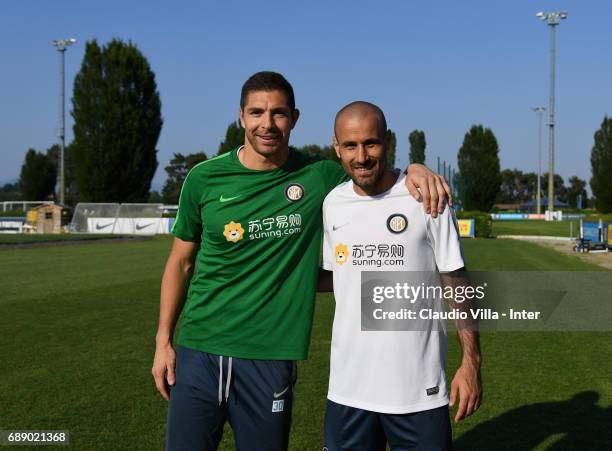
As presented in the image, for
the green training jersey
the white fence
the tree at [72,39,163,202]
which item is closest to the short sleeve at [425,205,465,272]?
the green training jersey

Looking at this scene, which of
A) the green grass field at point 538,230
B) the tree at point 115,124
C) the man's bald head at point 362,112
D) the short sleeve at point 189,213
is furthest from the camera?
the tree at point 115,124

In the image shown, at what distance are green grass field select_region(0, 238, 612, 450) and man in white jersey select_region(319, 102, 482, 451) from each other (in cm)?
262

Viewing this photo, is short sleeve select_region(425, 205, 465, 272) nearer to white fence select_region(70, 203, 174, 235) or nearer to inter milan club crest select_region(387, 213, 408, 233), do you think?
inter milan club crest select_region(387, 213, 408, 233)

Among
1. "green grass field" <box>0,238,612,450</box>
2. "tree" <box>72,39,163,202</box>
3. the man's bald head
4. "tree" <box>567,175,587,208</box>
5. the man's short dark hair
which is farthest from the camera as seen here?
"tree" <box>567,175,587,208</box>

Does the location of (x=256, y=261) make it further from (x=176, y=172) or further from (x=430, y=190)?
(x=176, y=172)

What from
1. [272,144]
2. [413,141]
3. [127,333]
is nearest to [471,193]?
[413,141]

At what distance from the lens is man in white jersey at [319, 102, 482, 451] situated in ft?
8.70

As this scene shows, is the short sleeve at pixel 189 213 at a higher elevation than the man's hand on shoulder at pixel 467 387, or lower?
higher

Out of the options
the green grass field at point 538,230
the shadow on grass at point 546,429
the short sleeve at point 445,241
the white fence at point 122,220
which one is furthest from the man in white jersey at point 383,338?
the white fence at point 122,220

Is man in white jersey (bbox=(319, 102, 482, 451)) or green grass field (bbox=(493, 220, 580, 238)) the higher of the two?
green grass field (bbox=(493, 220, 580, 238))

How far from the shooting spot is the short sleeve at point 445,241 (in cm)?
264

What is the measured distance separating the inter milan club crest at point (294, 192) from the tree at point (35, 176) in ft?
321

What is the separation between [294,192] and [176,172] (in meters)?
113

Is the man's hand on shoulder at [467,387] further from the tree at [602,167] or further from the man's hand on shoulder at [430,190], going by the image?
the tree at [602,167]
